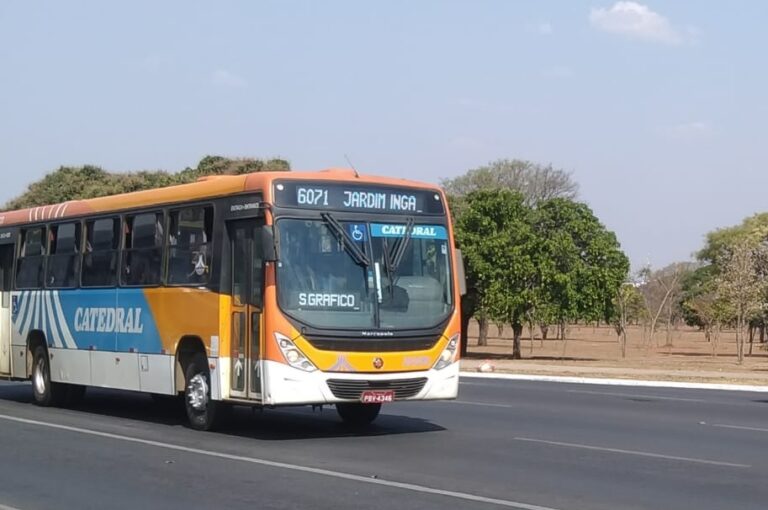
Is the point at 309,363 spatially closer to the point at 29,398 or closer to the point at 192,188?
the point at 192,188

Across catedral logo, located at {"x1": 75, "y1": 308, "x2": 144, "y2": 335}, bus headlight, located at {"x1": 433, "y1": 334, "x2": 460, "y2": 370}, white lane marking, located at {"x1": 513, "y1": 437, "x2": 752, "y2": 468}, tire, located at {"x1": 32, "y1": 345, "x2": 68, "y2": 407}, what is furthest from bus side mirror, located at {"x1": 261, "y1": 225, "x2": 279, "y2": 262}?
tire, located at {"x1": 32, "y1": 345, "x2": 68, "y2": 407}

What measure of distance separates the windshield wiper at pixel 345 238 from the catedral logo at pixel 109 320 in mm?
3866

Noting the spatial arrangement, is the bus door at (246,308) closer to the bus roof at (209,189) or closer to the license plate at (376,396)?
the bus roof at (209,189)

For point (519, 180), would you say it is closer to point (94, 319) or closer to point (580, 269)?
point (580, 269)

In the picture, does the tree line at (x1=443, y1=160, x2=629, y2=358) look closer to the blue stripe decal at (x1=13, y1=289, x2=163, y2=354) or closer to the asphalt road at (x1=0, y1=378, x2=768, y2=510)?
the asphalt road at (x1=0, y1=378, x2=768, y2=510)

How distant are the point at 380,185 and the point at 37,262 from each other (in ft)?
25.8

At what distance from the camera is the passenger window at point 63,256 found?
1856 centimetres

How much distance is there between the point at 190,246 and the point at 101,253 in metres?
2.82

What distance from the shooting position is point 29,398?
21531 millimetres

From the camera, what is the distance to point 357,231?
14375 mm

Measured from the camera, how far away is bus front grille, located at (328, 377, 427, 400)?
13.9 metres

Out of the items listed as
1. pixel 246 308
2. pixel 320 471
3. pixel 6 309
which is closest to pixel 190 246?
pixel 246 308

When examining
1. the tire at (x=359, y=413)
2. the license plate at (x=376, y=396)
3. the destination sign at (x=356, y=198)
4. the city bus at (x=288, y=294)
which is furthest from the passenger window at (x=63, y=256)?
the license plate at (x=376, y=396)

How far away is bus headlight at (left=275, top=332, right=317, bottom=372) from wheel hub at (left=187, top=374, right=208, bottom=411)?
6.15 ft
